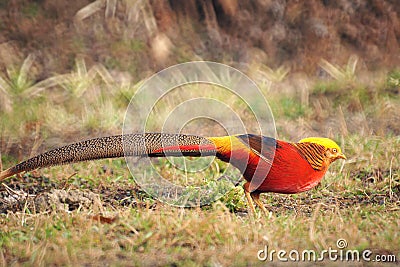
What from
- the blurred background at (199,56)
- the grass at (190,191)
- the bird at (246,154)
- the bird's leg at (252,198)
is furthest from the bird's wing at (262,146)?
the blurred background at (199,56)

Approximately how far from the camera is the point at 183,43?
931 cm

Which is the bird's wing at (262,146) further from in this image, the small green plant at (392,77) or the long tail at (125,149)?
the small green plant at (392,77)

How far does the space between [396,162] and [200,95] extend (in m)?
2.74

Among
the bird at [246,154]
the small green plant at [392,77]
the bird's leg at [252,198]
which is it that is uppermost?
the small green plant at [392,77]

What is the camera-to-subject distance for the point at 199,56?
9.25m

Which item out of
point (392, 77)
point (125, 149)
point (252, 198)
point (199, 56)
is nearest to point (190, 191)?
point (252, 198)

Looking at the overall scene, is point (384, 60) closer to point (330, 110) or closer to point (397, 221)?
point (330, 110)

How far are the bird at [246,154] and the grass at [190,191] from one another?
212 mm

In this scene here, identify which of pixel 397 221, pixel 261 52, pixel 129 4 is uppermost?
pixel 129 4

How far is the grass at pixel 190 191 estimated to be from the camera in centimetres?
324

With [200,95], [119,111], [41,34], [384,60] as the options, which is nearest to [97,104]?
[119,111]

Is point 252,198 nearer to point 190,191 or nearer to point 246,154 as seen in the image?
point 246,154

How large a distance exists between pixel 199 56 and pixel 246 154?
5358 mm

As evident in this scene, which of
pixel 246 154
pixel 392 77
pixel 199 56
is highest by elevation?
pixel 199 56
